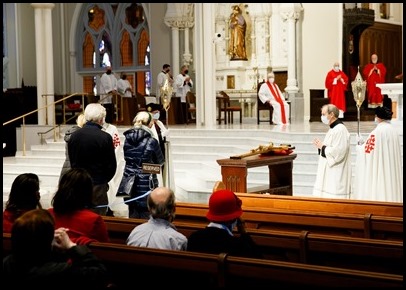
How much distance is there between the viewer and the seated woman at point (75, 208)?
4.16m

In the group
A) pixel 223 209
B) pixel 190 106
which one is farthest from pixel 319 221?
pixel 190 106

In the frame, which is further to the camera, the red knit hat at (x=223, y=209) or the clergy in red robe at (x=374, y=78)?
the clergy in red robe at (x=374, y=78)

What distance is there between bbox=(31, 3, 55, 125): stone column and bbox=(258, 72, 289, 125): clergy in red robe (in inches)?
206

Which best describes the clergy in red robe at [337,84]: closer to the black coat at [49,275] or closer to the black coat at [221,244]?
the black coat at [221,244]

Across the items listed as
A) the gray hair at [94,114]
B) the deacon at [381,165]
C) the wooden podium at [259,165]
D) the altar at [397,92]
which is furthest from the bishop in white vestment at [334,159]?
the gray hair at [94,114]

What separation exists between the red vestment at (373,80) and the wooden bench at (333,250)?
47.9 ft

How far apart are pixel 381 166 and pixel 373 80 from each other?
10.5 meters

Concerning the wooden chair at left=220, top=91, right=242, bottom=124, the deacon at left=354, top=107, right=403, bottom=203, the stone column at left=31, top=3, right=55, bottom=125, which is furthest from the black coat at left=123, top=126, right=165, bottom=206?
the stone column at left=31, top=3, right=55, bottom=125

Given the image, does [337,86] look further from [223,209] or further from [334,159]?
[223,209]

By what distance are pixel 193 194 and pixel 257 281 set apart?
25.4 feet

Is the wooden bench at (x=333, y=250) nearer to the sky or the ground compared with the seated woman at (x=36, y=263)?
nearer to the ground

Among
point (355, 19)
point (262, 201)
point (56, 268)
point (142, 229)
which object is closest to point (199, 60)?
point (355, 19)

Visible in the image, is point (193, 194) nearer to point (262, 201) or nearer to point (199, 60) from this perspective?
point (262, 201)

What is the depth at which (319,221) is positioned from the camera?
561cm
